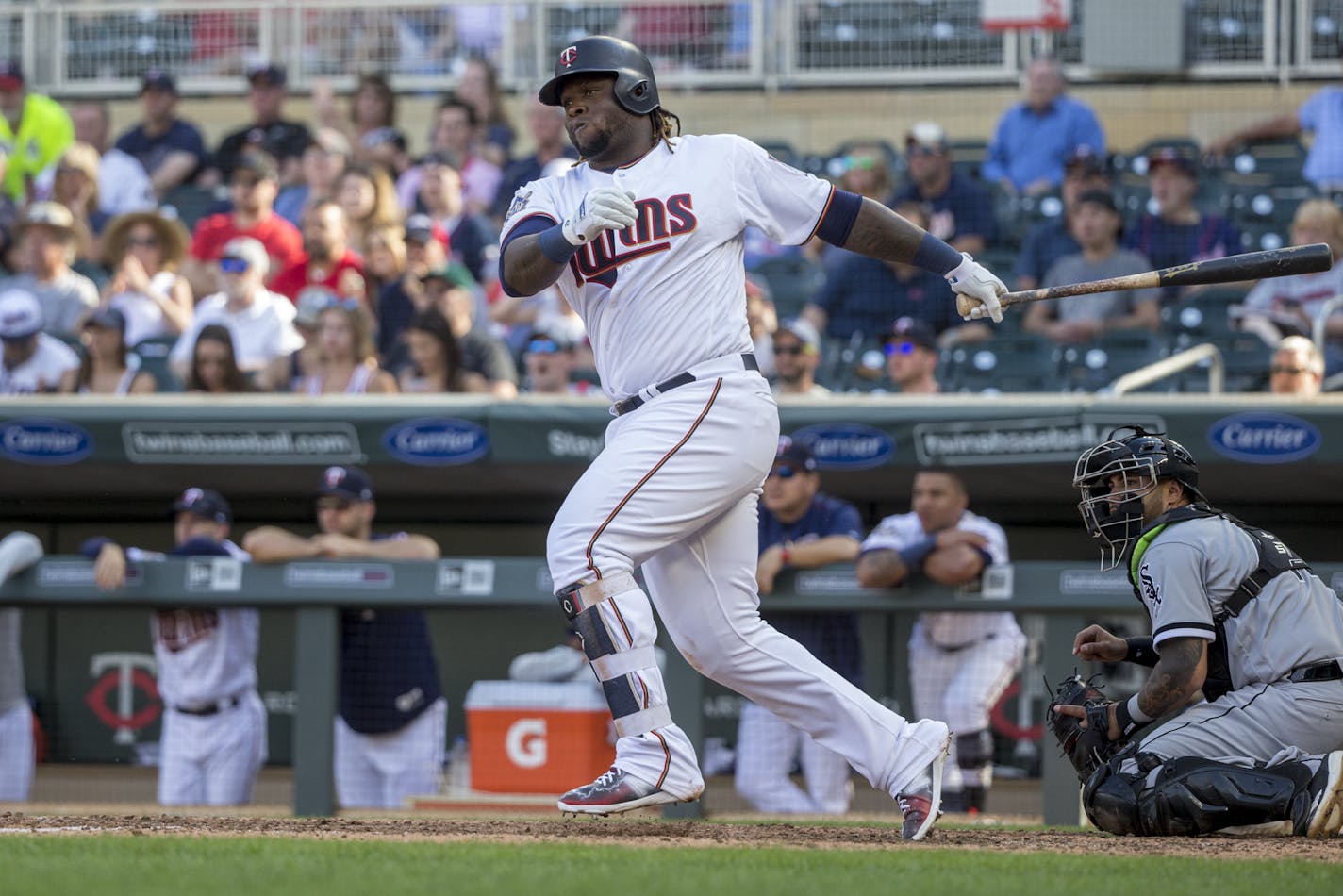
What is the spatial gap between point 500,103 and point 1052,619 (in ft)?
21.9

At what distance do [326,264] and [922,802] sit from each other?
6.01 meters

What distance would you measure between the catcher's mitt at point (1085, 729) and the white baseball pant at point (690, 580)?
0.63 meters

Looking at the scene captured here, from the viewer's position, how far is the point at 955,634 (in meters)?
6.54

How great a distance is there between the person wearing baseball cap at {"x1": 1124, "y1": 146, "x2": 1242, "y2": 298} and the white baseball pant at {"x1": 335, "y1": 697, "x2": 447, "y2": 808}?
4.44m

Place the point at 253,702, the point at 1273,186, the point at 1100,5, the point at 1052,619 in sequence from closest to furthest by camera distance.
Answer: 1. the point at 1052,619
2. the point at 253,702
3. the point at 1273,186
4. the point at 1100,5

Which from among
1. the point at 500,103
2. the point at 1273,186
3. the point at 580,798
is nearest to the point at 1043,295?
the point at 580,798

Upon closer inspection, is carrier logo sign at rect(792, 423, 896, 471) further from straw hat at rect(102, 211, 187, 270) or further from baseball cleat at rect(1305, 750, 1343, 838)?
straw hat at rect(102, 211, 187, 270)

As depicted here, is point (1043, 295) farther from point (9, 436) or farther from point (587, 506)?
point (9, 436)

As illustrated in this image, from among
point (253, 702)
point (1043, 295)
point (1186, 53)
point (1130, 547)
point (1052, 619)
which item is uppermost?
point (1186, 53)

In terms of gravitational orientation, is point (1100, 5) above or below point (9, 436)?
above

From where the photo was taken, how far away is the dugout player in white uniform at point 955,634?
622 centimetres

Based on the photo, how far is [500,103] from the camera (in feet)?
38.6

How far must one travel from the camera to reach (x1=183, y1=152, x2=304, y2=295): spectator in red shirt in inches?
395

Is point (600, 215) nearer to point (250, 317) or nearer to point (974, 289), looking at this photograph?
point (974, 289)
